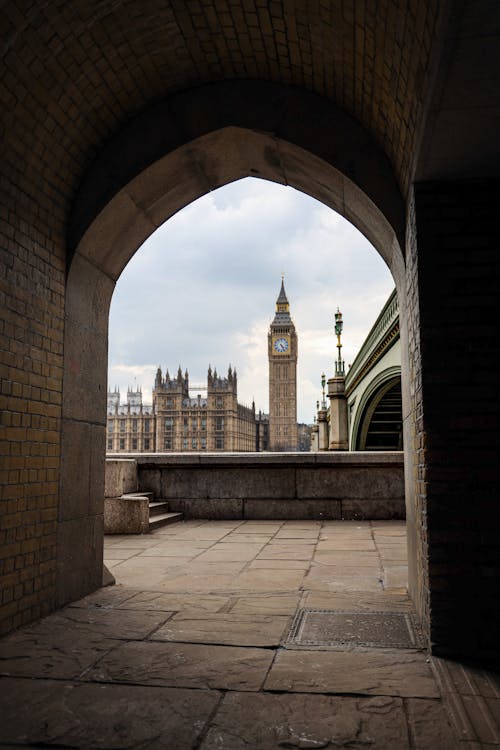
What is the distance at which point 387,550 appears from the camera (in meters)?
7.35

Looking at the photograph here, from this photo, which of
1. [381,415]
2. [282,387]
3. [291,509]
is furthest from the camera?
[282,387]

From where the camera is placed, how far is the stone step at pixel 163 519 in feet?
31.1

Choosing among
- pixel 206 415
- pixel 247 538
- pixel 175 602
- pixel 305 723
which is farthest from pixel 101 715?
pixel 206 415

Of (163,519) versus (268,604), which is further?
(163,519)

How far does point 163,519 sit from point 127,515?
89cm

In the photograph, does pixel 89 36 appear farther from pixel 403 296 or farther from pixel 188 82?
pixel 403 296

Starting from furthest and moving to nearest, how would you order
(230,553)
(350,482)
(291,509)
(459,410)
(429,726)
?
1. (291,509)
2. (350,482)
3. (230,553)
4. (459,410)
5. (429,726)

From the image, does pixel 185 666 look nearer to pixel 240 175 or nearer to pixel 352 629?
pixel 352 629

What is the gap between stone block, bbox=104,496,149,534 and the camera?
9.06 metres

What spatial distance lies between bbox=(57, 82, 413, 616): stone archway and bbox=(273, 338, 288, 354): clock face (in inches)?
5042

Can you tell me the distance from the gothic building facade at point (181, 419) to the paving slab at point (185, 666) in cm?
11498

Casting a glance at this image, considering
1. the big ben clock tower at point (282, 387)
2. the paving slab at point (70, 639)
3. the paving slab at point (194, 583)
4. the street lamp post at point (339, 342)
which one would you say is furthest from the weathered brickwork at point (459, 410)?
the big ben clock tower at point (282, 387)

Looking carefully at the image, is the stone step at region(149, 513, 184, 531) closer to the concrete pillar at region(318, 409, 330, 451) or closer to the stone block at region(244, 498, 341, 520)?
the stone block at region(244, 498, 341, 520)

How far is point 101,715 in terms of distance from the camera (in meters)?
2.95
